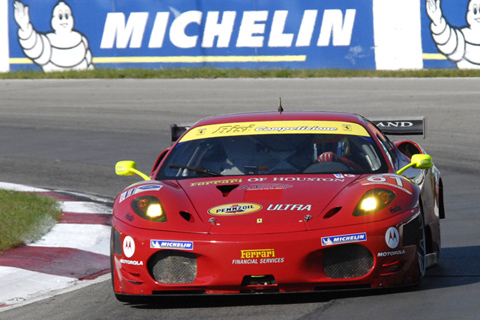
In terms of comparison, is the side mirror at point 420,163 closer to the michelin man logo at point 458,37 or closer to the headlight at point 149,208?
the headlight at point 149,208

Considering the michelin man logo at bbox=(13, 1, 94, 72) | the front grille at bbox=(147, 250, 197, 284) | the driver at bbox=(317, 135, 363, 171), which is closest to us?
the front grille at bbox=(147, 250, 197, 284)

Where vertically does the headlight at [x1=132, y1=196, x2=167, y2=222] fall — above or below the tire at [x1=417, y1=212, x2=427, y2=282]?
above

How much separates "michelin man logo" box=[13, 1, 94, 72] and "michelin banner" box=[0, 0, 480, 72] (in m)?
0.02

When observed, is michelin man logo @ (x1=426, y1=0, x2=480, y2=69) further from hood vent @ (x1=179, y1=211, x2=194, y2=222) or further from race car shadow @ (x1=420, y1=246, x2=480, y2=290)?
hood vent @ (x1=179, y1=211, x2=194, y2=222)

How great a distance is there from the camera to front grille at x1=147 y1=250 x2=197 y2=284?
4.67 m

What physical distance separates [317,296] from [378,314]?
0.54 metres

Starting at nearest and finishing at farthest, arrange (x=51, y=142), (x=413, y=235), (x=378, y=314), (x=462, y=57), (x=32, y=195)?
1. (x=378, y=314)
2. (x=413, y=235)
3. (x=32, y=195)
4. (x=51, y=142)
5. (x=462, y=57)

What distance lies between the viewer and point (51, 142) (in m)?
13.6

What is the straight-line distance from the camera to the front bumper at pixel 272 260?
4559 millimetres

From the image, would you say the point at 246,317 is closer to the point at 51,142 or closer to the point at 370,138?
the point at 370,138

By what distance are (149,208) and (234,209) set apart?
471 millimetres

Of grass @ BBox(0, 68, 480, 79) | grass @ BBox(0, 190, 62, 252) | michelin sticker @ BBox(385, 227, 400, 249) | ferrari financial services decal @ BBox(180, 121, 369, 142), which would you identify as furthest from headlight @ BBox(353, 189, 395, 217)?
grass @ BBox(0, 68, 480, 79)

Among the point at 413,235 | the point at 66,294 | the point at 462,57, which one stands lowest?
the point at 66,294

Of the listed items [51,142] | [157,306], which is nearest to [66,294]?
[157,306]
